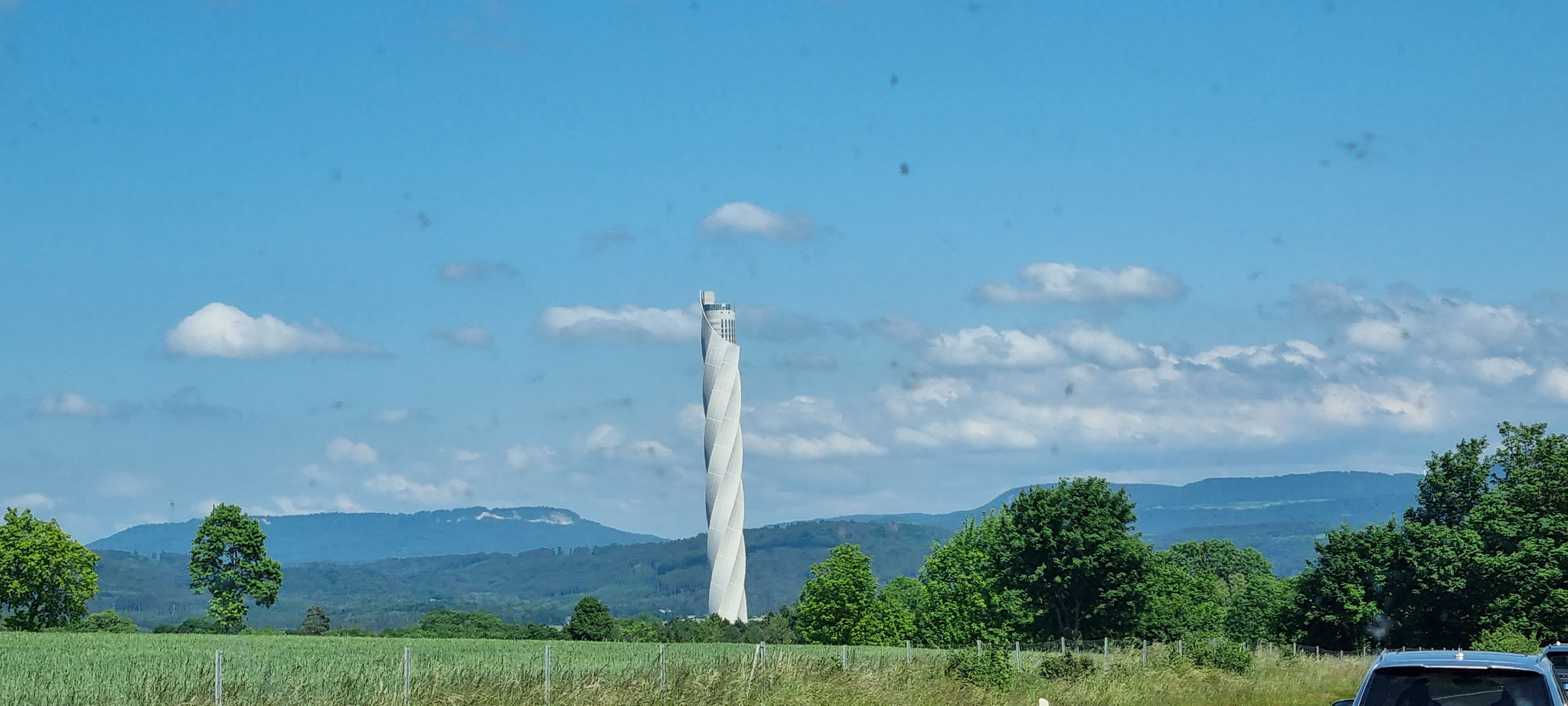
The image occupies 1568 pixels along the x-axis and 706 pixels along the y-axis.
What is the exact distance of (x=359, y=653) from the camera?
1486 inches

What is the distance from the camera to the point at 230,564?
91625 mm

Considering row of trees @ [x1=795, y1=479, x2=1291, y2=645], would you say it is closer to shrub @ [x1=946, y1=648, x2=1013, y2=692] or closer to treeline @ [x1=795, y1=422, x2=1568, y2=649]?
treeline @ [x1=795, y1=422, x2=1568, y2=649]

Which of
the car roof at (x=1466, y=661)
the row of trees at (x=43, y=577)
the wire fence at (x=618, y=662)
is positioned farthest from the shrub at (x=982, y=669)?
the row of trees at (x=43, y=577)

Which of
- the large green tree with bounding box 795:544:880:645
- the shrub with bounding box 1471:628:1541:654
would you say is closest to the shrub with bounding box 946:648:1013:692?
the shrub with bounding box 1471:628:1541:654

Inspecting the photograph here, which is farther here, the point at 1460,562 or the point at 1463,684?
the point at 1460,562

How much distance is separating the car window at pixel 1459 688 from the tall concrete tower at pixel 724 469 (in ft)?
445

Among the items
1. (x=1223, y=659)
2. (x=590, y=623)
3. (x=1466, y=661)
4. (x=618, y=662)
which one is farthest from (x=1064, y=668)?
(x=590, y=623)

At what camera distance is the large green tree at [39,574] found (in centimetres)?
7494

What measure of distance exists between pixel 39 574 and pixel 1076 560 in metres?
51.2

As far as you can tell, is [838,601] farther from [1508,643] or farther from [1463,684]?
[1463,684]

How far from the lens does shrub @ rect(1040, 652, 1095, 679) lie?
37344 mm

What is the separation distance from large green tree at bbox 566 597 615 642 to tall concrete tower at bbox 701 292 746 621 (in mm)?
66155

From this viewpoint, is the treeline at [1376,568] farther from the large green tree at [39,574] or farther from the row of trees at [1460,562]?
the large green tree at [39,574]

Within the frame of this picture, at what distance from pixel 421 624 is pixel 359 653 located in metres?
52.6
